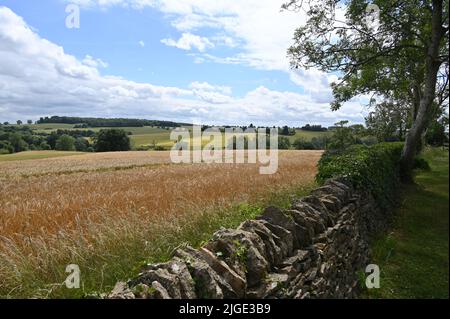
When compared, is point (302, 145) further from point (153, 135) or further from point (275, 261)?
point (275, 261)

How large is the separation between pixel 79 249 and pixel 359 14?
1676 cm

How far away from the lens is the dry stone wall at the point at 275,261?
11.9ft

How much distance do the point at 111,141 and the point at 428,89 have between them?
73.7 m

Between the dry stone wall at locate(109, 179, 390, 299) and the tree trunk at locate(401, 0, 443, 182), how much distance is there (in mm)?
10506

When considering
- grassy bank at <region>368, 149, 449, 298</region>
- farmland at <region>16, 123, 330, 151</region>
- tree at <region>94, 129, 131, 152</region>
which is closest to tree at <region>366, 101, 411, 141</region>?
grassy bank at <region>368, 149, 449, 298</region>

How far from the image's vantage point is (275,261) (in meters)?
4.81

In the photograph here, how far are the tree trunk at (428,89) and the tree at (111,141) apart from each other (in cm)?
7080

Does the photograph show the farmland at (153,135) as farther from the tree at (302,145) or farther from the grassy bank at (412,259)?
the grassy bank at (412,259)

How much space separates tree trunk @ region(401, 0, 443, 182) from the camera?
50.8ft

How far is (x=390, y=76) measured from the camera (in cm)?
2064

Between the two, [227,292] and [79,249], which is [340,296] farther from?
[79,249]

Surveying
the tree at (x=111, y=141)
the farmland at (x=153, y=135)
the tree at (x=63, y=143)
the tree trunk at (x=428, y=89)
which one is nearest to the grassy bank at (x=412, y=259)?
the tree trunk at (x=428, y=89)

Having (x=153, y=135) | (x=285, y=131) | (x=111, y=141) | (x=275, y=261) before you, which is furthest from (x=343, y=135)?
(x=153, y=135)

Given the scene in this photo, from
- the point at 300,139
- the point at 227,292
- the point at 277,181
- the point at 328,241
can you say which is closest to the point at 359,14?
the point at 277,181
